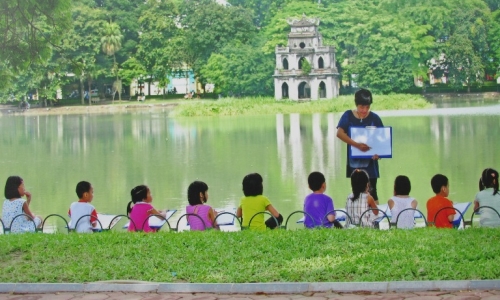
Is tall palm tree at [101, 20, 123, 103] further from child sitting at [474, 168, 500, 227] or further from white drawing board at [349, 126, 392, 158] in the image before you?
child sitting at [474, 168, 500, 227]

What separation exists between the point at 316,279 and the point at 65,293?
61.7 inches

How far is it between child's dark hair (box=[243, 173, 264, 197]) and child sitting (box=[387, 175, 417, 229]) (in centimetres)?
109

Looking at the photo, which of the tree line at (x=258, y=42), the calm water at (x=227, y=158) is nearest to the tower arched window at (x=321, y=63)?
the tree line at (x=258, y=42)

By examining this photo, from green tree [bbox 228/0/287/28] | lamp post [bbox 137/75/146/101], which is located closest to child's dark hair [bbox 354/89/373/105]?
lamp post [bbox 137/75/146/101]

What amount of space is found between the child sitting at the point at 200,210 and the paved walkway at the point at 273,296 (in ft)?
5.90

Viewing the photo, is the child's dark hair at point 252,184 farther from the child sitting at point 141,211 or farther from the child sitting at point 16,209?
the child sitting at point 16,209

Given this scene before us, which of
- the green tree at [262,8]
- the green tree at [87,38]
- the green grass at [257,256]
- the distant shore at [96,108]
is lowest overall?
the green grass at [257,256]

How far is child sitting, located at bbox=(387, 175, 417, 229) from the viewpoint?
6.76 m

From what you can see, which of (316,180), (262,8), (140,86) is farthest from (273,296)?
(262,8)

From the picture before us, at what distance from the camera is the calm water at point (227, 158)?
13242 mm

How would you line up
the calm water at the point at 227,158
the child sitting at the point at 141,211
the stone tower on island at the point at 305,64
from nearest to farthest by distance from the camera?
the child sitting at the point at 141,211, the calm water at the point at 227,158, the stone tower on island at the point at 305,64

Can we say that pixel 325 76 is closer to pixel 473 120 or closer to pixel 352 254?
pixel 473 120

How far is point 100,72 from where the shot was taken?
2109 inches

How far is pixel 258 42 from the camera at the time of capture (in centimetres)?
5594
